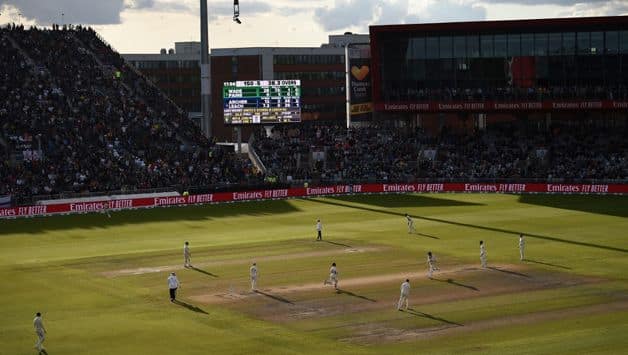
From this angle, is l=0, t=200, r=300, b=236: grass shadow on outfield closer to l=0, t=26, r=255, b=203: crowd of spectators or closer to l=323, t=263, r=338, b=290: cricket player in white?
l=0, t=26, r=255, b=203: crowd of spectators

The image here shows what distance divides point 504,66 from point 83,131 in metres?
42.3

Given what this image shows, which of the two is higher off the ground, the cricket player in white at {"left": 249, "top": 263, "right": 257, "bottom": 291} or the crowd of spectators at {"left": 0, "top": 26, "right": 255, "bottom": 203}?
the crowd of spectators at {"left": 0, "top": 26, "right": 255, "bottom": 203}

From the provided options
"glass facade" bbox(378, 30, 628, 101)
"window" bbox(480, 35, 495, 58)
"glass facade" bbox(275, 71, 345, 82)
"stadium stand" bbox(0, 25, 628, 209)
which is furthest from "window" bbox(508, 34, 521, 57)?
"glass facade" bbox(275, 71, 345, 82)

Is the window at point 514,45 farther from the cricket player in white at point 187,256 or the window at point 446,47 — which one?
the cricket player in white at point 187,256

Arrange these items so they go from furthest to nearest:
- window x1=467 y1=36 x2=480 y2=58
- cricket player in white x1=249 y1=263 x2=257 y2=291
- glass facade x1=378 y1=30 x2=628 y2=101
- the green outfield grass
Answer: window x1=467 y1=36 x2=480 y2=58 < glass facade x1=378 y1=30 x2=628 y2=101 < cricket player in white x1=249 y1=263 x2=257 y2=291 < the green outfield grass

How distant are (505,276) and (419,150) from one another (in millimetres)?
55434

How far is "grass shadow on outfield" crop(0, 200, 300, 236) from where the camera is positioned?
74.8 m

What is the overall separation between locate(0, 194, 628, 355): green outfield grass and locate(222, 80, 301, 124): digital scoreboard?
62.9 feet

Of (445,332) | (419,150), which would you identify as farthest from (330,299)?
(419,150)

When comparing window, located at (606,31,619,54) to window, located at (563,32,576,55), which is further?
window, located at (563,32,576,55)

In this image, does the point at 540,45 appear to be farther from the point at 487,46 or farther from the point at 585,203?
the point at 585,203

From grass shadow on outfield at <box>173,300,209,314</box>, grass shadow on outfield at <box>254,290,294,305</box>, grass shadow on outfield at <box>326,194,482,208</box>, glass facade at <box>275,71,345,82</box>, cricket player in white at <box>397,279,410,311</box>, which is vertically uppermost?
glass facade at <box>275,71,345,82</box>

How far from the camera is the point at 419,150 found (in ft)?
348

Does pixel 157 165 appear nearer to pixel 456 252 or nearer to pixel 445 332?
pixel 456 252
